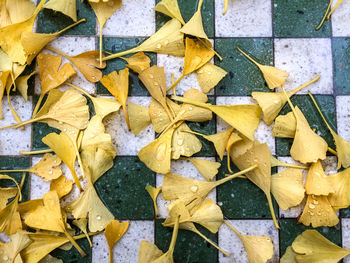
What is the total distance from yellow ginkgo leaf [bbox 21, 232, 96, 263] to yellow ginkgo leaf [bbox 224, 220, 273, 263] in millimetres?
399

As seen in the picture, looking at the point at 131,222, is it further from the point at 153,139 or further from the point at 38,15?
the point at 38,15

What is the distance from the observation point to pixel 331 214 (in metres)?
0.77

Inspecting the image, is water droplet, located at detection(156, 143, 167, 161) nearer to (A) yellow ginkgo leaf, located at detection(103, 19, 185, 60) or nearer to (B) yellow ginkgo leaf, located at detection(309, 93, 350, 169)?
(A) yellow ginkgo leaf, located at detection(103, 19, 185, 60)

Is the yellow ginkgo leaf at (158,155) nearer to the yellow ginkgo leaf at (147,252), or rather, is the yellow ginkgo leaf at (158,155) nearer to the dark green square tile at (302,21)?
the yellow ginkgo leaf at (147,252)

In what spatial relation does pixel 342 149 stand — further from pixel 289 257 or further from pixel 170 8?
pixel 170 8

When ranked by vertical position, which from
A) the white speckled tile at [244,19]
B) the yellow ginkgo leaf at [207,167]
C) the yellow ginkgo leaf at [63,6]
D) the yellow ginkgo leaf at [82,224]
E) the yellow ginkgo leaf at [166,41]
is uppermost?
the yellow ginkgo leaf at [63,6]

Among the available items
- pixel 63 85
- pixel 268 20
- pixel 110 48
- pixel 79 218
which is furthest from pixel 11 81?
pixel 268 20

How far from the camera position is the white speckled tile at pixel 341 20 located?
83 centimetres

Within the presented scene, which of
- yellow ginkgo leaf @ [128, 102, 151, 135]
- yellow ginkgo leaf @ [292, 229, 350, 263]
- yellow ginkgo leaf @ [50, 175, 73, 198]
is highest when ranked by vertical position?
yellow ginkgo leaf @ [128, 102, 151, 135]

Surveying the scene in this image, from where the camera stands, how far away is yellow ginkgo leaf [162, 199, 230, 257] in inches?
30.4

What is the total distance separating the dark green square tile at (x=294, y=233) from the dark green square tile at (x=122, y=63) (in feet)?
1.46

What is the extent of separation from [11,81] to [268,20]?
611mm

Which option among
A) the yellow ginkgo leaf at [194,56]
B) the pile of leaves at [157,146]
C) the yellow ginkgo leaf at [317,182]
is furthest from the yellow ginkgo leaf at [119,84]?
the yellow ginkgo leaf at [317,182]

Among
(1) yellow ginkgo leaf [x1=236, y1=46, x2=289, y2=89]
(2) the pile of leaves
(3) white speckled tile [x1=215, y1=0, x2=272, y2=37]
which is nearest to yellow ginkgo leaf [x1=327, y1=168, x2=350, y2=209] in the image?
(2) the pile of leaves
